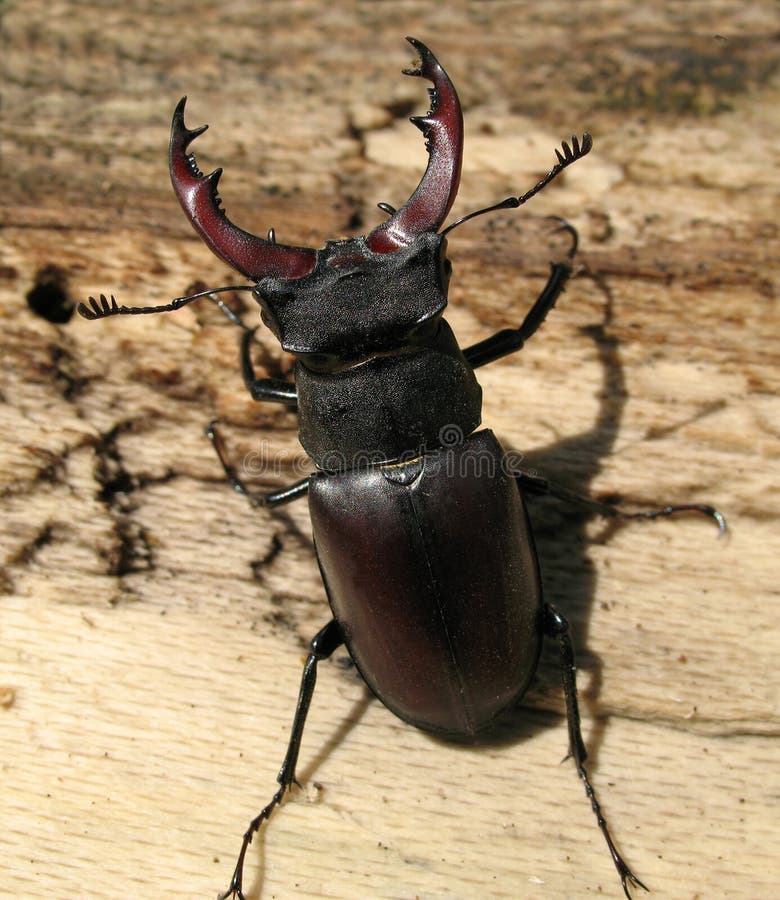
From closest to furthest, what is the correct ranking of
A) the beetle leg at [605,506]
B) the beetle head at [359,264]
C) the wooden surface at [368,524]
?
the beetle head at [359,264], the wooden surface at [368,524], the beetle leg at [605,506]

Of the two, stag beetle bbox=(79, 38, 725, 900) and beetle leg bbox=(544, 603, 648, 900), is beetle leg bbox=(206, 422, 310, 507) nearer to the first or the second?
stag beetle bbox=(79, 38, 725, 900)

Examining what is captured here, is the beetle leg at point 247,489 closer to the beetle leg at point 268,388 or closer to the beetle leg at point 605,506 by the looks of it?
the beetle leg at point 268,388

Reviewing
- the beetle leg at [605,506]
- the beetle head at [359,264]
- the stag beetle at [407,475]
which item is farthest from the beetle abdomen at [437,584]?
the beetle head at [359,264]

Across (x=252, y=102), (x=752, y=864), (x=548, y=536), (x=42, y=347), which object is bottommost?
(x=752, y=864)

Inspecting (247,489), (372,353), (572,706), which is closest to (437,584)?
(572,706)

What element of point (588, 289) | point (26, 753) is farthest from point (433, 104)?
point (26, 753)

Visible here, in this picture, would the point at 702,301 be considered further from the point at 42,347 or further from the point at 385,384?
the point at 42,347
